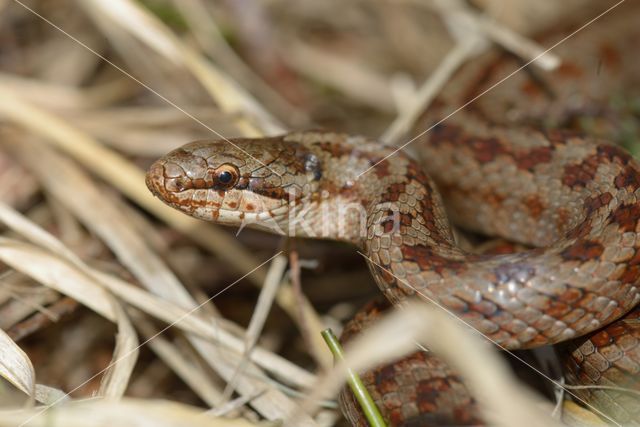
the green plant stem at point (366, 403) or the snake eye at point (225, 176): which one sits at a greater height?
the snake eye at point (225, 176)

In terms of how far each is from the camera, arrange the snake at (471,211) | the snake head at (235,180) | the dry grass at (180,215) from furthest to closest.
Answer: the snake head at (235,180), the dry grass at (180,215), the snake at (471,211)

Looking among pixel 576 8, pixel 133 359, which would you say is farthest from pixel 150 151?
pixel 576 8

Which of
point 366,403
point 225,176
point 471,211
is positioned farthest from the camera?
point 471,211

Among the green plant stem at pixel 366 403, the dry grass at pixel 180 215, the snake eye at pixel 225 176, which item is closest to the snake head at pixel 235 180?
the snake eye at pixel 225 176

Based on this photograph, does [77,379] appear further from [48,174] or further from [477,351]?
[477,351]

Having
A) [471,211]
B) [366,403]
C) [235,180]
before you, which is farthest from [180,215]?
[366,403]

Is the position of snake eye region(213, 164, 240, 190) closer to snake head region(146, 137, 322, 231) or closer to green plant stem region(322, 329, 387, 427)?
snake head region(146, 137, 322, 231)

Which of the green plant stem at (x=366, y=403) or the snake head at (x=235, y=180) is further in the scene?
the snake head at (x=235, y=180)

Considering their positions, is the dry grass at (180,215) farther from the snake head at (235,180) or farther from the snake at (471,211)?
the snake head at (235,180)

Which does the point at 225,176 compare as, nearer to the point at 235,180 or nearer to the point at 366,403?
the point at 235,180
